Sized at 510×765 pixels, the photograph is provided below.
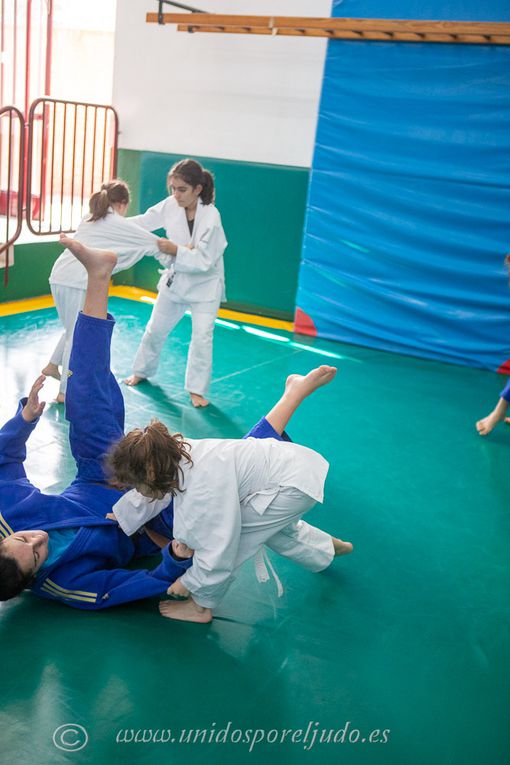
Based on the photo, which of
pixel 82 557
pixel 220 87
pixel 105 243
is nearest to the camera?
pixel 82 557

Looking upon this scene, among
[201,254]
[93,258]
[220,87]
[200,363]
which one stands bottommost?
[200,363]

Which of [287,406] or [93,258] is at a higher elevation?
[93,258]

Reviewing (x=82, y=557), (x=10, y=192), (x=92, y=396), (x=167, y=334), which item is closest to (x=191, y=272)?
(x=167, y=334)

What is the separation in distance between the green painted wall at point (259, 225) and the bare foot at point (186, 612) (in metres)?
4.13

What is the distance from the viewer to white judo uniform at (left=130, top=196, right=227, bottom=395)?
4133 millimetres

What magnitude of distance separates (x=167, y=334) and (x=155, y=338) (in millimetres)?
77

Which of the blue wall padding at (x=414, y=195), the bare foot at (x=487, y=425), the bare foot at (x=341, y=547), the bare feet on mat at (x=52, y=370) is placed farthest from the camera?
the blue wall padding at (x=414, y=195)

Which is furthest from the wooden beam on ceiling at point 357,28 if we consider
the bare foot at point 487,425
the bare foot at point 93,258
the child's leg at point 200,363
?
the bare foot at point 93,258

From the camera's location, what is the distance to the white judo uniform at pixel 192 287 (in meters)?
4.13

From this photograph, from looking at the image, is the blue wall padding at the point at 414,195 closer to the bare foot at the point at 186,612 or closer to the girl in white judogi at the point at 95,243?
the girl in white judogi at the point at 95,243

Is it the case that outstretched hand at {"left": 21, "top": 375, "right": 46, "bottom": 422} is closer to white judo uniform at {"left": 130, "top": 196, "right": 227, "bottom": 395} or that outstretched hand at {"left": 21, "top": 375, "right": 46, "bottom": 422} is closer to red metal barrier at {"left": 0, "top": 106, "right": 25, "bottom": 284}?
white judo uniform at {"left": 130, "top": 196, "right": 227, "bottom": 395}

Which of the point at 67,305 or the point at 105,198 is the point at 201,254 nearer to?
the point at 105,198

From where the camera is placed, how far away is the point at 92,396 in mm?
2561

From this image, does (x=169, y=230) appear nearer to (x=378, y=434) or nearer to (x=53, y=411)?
(x=53, y=411)
